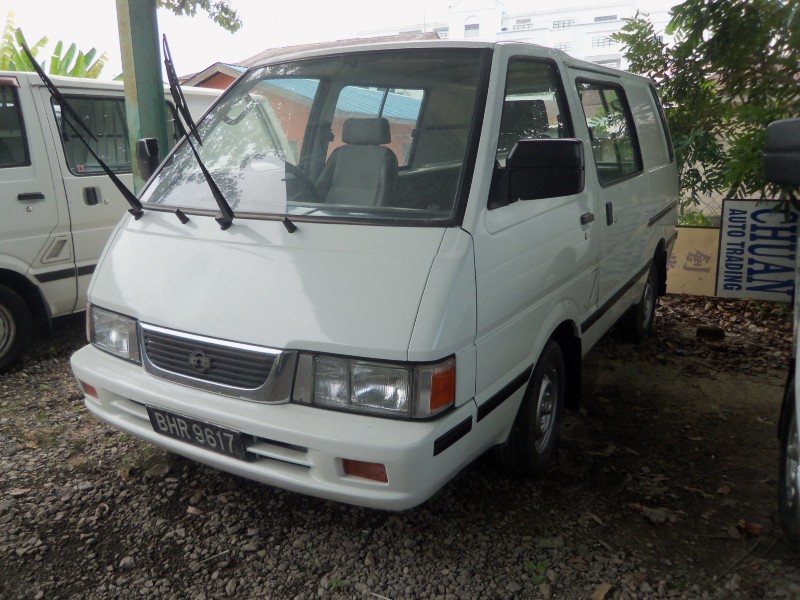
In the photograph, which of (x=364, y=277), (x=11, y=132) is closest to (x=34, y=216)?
(x=11, y=132)

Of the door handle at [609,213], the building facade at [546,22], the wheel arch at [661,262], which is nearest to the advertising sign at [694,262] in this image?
the wheel arch at [661,262]

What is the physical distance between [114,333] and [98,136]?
3.02 metres

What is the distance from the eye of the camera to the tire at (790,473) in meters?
2.32

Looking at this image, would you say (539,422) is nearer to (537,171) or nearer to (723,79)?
(537,171)

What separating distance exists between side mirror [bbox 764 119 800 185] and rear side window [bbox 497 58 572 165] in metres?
0.95

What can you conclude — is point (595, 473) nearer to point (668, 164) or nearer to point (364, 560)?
point (364, 560)

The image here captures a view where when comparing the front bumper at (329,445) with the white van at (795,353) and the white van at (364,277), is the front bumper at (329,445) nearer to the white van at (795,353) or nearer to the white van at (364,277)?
the white van at (364,277)

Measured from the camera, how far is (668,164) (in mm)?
5152

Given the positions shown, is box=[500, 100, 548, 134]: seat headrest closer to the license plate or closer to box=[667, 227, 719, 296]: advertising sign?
the license plate

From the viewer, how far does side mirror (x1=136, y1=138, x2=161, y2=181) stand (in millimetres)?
3314

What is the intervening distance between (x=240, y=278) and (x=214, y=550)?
112cm

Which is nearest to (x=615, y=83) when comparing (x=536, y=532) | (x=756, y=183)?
(x=756, y=183)

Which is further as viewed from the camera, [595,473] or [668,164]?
[668,164]

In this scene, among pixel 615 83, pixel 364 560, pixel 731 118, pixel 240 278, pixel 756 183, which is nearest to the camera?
pixel 240 278
